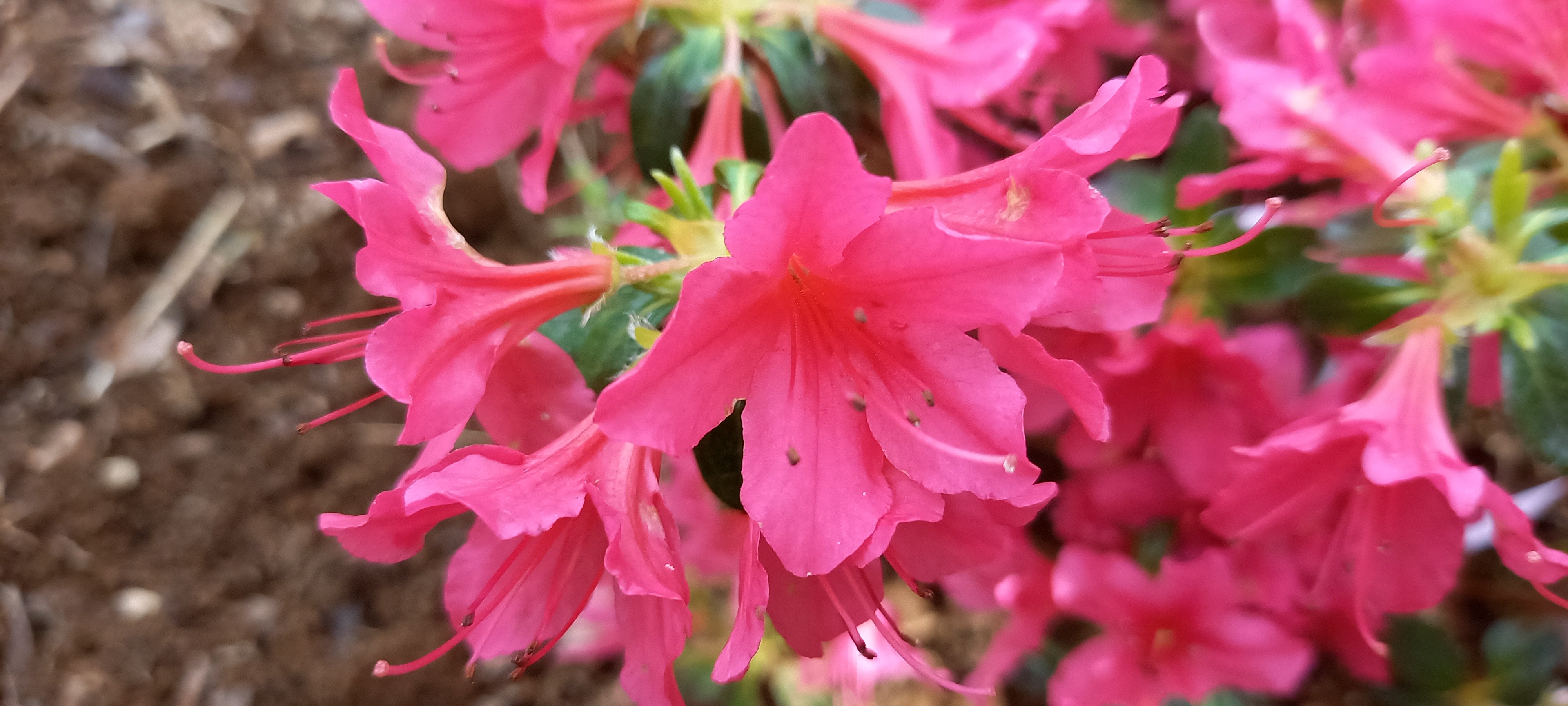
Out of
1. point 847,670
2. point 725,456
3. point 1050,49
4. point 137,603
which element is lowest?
point 847,670

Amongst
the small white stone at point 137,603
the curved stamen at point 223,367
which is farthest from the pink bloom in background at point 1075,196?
the small white stone at point 137,603

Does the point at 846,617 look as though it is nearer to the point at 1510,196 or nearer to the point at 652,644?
the point at 652,644

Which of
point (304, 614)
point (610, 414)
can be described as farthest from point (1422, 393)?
point (304, 614)

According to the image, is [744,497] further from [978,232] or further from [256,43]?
[256,43]

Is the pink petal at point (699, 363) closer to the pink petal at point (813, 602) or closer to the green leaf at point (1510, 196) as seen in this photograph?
the pink petal at point (813, 602)

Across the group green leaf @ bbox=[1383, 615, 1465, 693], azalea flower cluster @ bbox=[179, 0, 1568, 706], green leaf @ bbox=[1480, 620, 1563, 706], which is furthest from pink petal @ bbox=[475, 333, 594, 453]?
green leaf @ bbox=[1480, 620, 1563, 706]

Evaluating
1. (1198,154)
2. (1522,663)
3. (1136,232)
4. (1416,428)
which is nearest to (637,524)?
(1136,232)

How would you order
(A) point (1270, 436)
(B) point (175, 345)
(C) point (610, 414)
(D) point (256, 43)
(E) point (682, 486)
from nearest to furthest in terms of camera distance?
(C) point (610, 414) → (A) point (1270, 436) → (E) point (682, 486) → (B) point (175, 345) → (D) point (256, 43)
